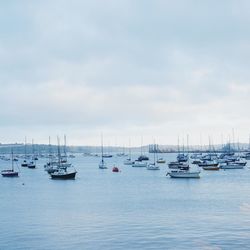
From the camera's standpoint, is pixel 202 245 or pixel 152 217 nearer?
pixel 202 245

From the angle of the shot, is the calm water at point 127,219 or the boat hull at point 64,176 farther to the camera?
the boat hull at point 64,176

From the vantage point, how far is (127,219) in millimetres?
Answer: 56812

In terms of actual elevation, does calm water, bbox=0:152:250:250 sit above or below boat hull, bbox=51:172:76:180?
below

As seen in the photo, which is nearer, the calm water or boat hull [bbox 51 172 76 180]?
the calm water

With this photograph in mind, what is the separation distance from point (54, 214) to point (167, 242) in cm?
2232

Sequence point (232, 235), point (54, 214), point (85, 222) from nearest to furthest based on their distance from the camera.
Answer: point (232, 235) → point (85, 222) → point (54, 214)

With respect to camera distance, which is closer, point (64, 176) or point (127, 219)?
point (127, 219)

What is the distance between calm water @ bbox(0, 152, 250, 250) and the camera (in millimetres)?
43938

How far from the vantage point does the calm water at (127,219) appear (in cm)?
4394

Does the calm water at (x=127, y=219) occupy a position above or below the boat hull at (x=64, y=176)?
below

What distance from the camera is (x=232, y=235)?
46031 millimetres

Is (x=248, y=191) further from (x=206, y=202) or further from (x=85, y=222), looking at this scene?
(x=85, y=222)

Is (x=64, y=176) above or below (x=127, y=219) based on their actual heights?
above

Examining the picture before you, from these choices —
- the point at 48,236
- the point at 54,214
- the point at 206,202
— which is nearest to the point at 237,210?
the point at 206,202
